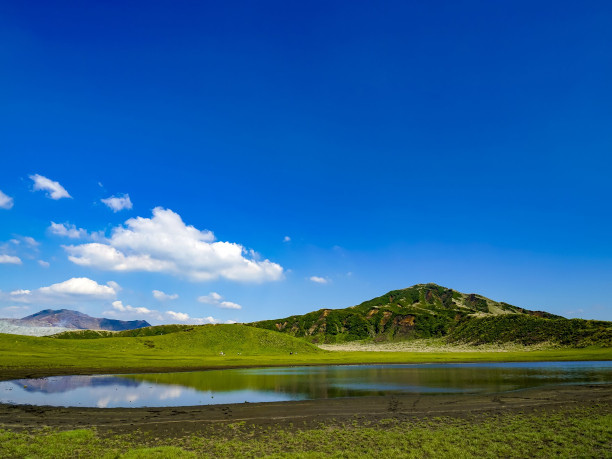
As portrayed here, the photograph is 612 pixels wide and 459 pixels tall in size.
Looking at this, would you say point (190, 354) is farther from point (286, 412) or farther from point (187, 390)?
point (286, 412)

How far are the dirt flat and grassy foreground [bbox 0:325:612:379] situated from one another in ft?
137

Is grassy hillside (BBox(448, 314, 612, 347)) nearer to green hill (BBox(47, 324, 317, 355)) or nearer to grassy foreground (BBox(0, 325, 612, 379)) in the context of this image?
grassy foreground (BBox(0, 325, 612, 379))

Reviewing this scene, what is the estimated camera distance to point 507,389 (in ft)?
148

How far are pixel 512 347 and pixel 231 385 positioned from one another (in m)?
173

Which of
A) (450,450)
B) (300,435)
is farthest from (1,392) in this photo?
(450,450)

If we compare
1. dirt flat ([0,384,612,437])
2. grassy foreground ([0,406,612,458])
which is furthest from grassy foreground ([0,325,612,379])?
grassy foreground ([0,406,612,458])

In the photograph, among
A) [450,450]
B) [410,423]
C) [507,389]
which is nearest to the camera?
[450,450]

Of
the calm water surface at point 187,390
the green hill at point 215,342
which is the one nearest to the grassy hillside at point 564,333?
the green hill at point 215,342

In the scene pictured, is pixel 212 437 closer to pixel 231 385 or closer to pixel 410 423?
pixel 410 423

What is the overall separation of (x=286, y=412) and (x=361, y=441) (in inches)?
451

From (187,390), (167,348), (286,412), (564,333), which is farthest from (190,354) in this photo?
(564,333)

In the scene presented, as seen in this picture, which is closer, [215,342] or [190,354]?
[190,354]

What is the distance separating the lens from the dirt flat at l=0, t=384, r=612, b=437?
91.9 ft

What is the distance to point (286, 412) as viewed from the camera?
32.6 meters
